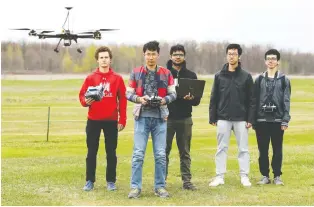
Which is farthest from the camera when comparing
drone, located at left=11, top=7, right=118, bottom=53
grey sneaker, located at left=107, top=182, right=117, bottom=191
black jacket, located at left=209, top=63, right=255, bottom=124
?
drone, located at left=11, top=7, right=118, bottom=53

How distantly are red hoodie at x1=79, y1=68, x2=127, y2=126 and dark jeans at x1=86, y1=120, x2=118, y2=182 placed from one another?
0.32 feet

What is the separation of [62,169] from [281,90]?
143 inches

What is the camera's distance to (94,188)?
312 inches

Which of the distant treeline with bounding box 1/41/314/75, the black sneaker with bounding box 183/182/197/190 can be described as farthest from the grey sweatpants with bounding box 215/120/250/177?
the distant treeline with bounding box 1/41/314/75

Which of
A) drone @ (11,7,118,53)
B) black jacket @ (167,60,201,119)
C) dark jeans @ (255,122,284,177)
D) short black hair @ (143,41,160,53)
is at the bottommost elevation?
dark jeans @ (255,122,284,177)

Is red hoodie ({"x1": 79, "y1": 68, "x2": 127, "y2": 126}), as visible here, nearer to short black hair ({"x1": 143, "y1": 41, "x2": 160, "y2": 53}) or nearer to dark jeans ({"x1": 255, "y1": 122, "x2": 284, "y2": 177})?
short black hair ({"x1": 143, "y1": 41, "x2": 160, "y2": 53})

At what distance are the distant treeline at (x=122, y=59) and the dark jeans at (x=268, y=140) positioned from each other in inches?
1747

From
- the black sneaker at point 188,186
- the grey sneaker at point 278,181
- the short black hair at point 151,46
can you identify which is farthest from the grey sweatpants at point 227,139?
the short black hair at point 151,46

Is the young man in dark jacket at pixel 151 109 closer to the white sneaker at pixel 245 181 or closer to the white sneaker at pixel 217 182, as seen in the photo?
the white sneaker at pixel 217 182

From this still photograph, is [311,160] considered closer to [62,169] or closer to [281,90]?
[281,90]

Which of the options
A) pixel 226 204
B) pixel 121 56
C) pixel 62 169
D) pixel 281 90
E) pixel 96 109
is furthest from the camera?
pixel 121 56

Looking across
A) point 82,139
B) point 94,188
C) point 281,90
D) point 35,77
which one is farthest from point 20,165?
point 35,77

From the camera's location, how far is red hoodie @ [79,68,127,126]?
25.2ft

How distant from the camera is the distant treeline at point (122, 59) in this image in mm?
60872
